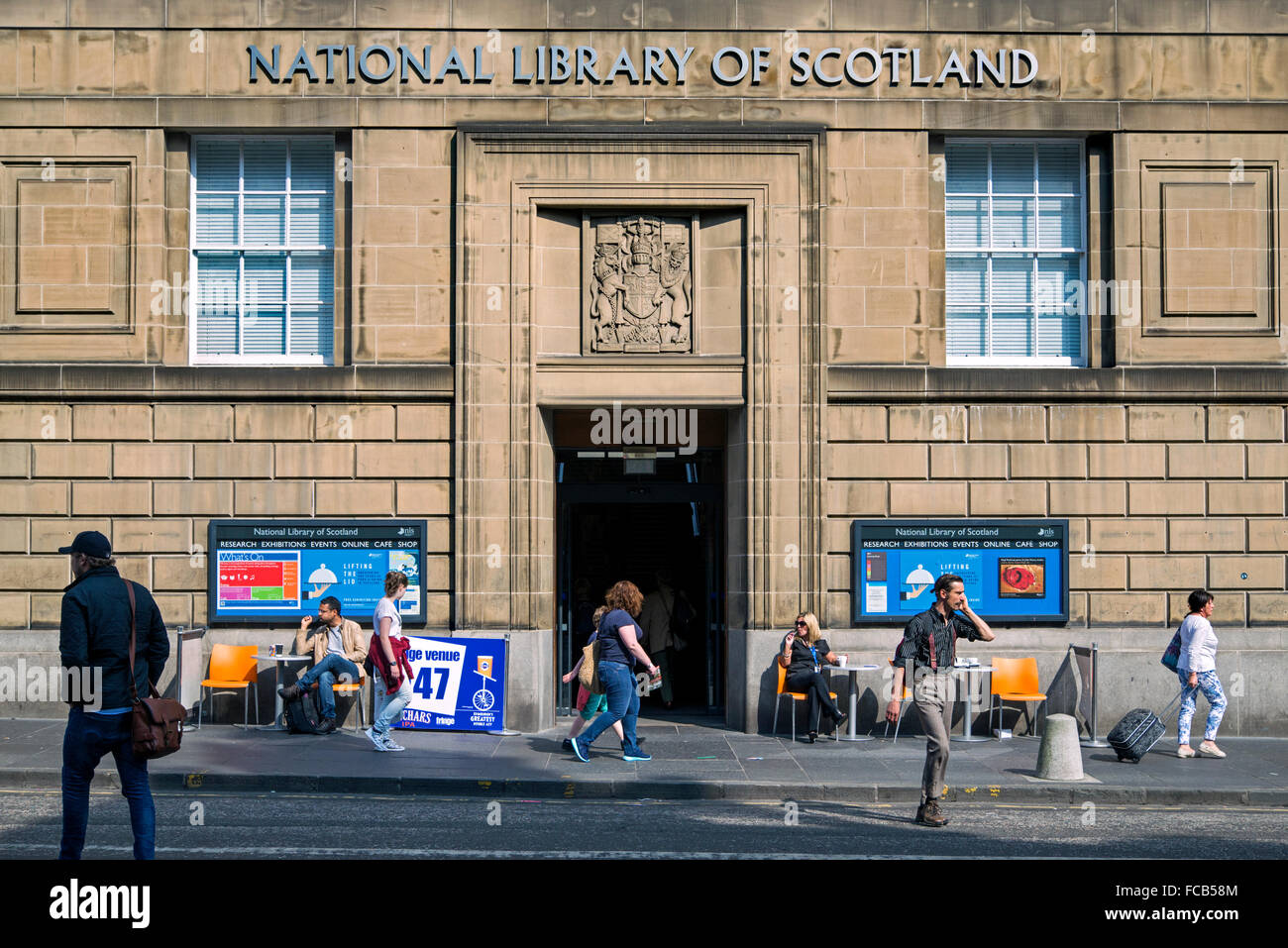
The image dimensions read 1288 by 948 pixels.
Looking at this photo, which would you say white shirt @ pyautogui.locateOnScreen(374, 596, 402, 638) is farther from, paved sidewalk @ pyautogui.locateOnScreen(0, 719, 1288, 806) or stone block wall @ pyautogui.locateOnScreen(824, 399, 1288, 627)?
stone block wall @ pyautogui.locateOnScreen(824, 399, 1288, 627)

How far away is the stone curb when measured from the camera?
11.4 m

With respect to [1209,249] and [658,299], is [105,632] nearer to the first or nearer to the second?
[658,299]

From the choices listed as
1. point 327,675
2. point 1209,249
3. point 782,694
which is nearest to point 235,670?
point 327,675

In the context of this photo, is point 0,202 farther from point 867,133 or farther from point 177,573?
point 867,133

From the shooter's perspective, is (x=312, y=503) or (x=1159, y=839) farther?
(x=312, y=503)

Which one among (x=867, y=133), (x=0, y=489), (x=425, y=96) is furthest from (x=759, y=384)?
(x=0, y=489)

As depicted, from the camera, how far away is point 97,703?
7.42 m

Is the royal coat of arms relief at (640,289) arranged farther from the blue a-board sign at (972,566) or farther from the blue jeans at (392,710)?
the blue jeans at (392,710)

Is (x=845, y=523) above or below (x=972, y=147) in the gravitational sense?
below

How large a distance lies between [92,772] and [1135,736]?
10.4m

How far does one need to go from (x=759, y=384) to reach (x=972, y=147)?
444 cm

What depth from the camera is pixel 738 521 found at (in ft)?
50.7

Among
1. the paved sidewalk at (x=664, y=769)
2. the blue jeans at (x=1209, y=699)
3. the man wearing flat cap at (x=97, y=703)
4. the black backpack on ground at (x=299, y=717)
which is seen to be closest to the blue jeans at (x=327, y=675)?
the black backpack on ground at (x=299, y=717)

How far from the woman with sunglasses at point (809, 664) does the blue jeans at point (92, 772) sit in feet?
27.8
